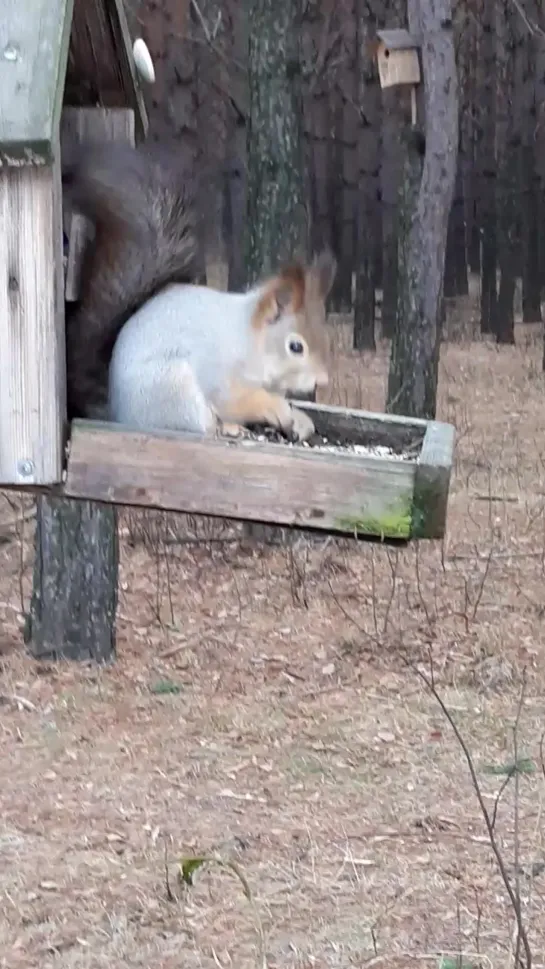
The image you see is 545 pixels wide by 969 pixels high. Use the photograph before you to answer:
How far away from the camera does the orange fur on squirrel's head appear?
8.05 feet

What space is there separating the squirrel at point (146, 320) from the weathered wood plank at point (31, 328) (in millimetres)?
150

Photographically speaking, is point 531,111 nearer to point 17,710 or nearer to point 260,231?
point 260,231

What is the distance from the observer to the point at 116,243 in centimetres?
216

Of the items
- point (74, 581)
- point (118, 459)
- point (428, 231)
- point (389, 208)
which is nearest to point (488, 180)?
point (389, 208)

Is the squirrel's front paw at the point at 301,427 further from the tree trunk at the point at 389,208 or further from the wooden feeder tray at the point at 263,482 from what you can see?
the tree trunk at the point at 389,208

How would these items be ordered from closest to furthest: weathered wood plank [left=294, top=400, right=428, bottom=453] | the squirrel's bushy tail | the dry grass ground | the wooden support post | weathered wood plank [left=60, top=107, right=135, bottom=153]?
the squirrel's bushy tail < weathered wood plank [left=294, top=400, right=428, bottom=453] < weathered wood plank [left=60, top=107, right=135, bottom=153] < the dry grass ground < the wooden support post

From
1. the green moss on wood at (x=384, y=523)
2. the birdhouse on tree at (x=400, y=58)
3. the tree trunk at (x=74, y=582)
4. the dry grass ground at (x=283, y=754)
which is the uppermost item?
the birdhouse on tree at (x=400, y=58)

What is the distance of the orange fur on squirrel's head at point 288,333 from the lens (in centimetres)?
246

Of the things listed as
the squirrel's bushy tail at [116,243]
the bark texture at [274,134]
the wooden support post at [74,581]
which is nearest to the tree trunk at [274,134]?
the bark texture at [274,134]

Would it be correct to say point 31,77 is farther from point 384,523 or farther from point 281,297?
point 384,523

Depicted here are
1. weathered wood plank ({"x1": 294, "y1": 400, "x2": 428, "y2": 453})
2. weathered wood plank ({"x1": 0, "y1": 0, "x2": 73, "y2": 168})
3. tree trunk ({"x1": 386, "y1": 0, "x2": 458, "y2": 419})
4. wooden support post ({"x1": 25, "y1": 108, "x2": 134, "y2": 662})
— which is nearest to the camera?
weathered wood plank ({"x1": 0, "y1": 0, "x2": 73, "y2": 168})

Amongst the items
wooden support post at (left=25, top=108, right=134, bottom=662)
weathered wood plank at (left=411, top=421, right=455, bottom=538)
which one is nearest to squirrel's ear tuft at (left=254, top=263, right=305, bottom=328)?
weathered wood plank at (left=411, top=421, right=455, bottom=538)

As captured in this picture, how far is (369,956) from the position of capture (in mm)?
2715

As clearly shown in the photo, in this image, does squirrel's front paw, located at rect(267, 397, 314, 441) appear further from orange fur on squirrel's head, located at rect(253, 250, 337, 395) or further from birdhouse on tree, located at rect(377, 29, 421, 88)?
birdhouse on tree, located at rect(377, 29, 421, 88)
